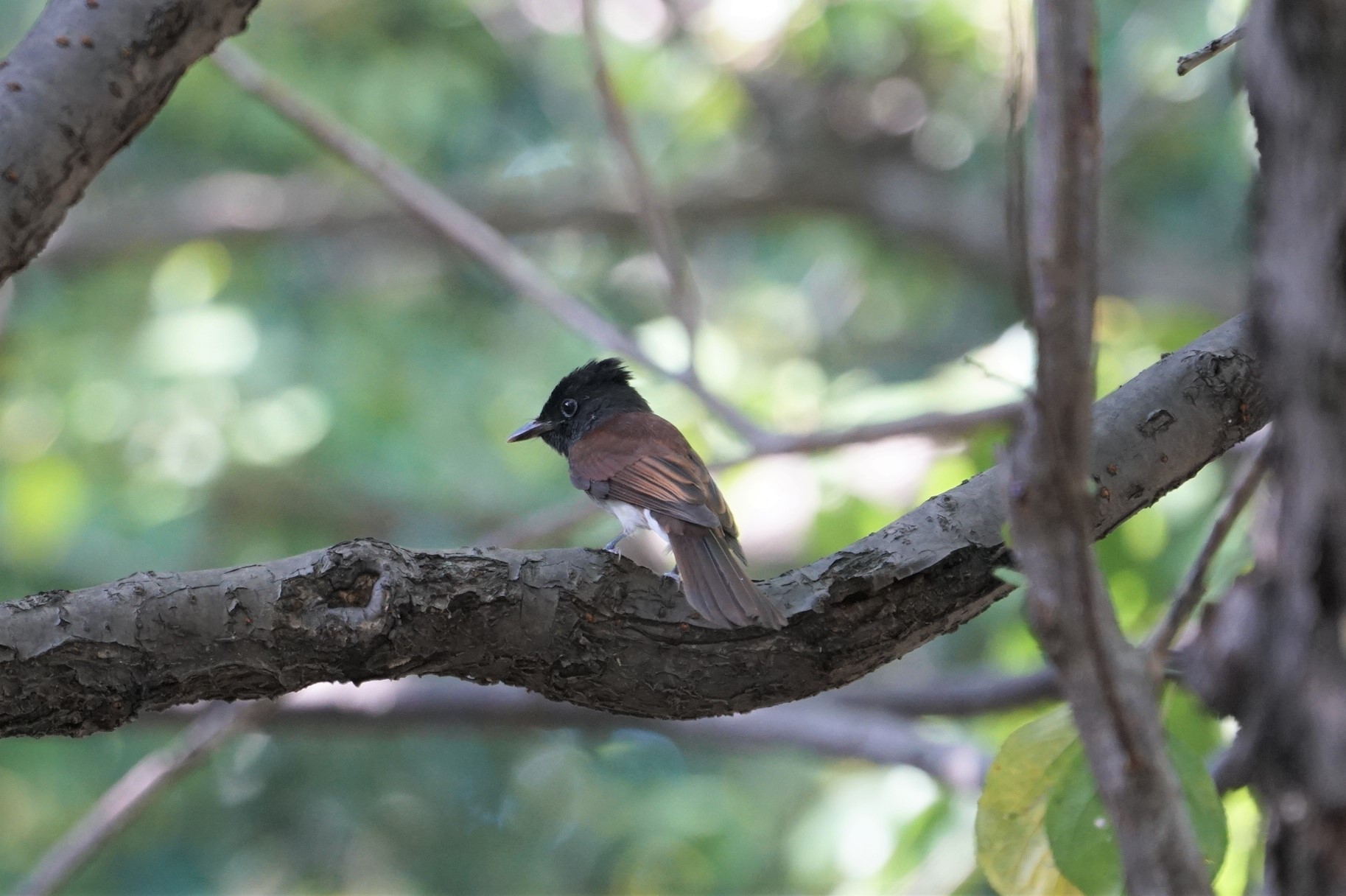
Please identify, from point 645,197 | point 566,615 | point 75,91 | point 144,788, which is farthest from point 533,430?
point 566,615

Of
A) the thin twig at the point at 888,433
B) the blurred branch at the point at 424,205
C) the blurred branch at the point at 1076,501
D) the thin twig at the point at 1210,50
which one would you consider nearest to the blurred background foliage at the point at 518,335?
the blurred branch at the point at 424,205

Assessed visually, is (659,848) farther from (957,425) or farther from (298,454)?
(957,425)

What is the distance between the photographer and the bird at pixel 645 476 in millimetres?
2604

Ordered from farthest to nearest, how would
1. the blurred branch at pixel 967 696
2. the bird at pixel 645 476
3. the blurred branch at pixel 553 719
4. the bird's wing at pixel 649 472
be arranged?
the blurred branch at pixel 553 719 < the blurred branch at pixel 967 696 < the bird's wing at pixel 649 472 < the bird at pixel 645 476

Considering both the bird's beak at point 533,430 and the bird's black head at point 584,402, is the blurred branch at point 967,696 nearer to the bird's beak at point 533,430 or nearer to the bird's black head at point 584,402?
the bird's black head at point 584,402

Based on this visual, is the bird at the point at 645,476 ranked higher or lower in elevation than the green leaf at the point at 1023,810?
higher

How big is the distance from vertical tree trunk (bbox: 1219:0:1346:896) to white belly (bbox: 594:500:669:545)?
2964 millimetres

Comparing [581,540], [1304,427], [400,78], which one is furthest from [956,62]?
[1304,427]

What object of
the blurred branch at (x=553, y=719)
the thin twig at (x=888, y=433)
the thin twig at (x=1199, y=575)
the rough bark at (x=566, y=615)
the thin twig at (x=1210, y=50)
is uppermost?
the blurred branch at (x=553, y=719)

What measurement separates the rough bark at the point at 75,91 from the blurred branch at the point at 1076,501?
237 centimetres

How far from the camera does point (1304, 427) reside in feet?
3.27

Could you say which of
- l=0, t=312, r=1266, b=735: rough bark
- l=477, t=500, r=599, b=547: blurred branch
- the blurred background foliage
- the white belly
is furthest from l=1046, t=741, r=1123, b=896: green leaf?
the blurred background foliage

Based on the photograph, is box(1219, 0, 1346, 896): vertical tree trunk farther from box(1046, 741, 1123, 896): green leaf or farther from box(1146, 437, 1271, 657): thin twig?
box(1046, 741, 1123, 896): green leaf

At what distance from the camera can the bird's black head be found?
5078 mm
